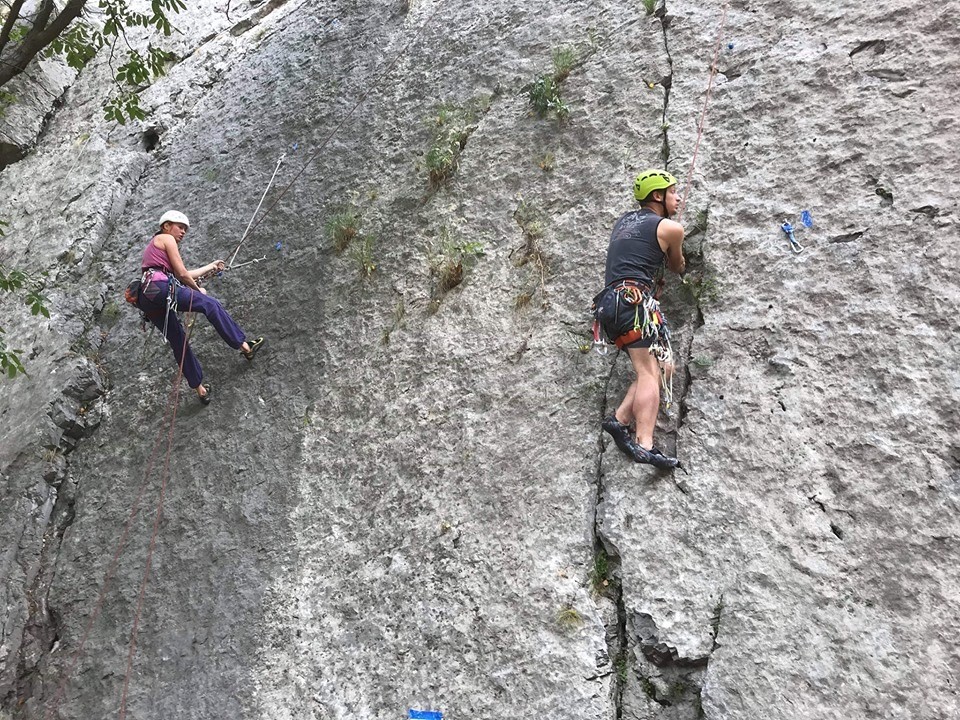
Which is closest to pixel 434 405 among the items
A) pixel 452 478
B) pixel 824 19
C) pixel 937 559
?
pixel 452 478

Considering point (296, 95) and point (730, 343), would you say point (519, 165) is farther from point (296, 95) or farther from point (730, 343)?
point (296, 95)

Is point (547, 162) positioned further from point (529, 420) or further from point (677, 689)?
point (677, 689)

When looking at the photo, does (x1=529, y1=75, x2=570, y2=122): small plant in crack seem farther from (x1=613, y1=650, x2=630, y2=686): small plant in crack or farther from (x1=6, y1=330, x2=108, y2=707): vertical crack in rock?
(x1=6, y1=330, x2=108, y2=707): vertical crack in rock

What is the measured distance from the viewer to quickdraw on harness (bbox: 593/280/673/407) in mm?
4359

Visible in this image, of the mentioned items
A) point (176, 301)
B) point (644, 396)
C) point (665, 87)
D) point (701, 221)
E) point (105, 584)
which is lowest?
point (105, 584)

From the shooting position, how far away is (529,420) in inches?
190

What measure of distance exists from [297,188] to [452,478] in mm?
3842

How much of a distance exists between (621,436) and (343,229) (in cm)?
343

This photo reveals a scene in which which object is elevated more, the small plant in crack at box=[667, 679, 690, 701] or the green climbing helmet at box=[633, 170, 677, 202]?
the green climbing helmet at box=[633, 170, 677, 202]

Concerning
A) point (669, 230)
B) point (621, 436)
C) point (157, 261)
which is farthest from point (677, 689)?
point (157, 261)

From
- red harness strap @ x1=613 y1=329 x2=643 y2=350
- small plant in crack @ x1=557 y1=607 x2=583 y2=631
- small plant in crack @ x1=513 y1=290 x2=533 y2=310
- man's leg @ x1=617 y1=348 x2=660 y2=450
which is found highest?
red harness strap @ x1=613 y1=329 x2=643 y2=350

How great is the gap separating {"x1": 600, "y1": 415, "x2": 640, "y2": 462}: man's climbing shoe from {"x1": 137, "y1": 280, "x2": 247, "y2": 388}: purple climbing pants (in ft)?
10.8

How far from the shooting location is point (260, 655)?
471 cm

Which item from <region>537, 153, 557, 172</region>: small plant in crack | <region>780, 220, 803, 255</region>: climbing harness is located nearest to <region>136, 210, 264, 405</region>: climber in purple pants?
<region>537, 153, 557, 172</region>: small plant in crack
